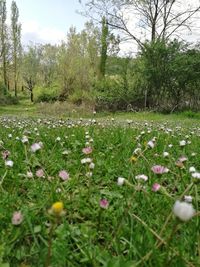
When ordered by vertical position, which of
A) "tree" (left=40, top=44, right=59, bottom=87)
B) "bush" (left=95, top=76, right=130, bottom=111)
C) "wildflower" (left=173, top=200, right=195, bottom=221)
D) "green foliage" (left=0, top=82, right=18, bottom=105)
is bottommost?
"green foliage" (left=0, top=82, right=18, bottom=105)

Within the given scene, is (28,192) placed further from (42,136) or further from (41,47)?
(41,47)

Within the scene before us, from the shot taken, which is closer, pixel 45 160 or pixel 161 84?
pixel 45 160

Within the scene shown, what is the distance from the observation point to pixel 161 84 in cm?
2364

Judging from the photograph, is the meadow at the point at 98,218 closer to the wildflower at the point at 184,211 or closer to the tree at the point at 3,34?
the wildflower at the point at 184,211

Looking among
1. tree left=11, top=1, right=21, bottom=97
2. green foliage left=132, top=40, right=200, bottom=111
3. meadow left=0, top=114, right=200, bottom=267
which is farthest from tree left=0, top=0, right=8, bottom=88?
meadow left=0, top=114, right=200, bottom=267

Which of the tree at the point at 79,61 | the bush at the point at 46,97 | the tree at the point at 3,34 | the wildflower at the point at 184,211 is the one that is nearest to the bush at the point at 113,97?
the tree at the point at 79,61

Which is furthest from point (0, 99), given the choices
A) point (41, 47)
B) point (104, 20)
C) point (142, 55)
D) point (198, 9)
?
point (41, 47)

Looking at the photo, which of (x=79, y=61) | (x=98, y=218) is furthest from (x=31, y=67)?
(x=98, y=218)

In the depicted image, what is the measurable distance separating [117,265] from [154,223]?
631mm

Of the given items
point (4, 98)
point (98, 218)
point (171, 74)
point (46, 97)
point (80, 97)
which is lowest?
point (4, 98)

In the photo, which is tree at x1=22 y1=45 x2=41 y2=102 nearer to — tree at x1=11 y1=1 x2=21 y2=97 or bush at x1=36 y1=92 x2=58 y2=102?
tree at x1=11 y1=1 x2=21 y2=97

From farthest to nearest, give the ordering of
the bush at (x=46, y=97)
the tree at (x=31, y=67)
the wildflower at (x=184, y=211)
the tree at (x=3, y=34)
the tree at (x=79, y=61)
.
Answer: the tree at (x=31, y=67) → the tree at (x=3, y=34) → the bush at (x=46, y=97) → the tree at (x=79, y=61) → the wildflower at (x=184, y=211)

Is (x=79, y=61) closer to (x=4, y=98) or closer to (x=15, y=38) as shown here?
(x=4, y=98)

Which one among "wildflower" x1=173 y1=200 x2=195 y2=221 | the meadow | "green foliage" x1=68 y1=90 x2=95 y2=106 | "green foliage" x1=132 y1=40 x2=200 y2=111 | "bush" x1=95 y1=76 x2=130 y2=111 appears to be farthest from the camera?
"green foliage" x1=68 y1=90 x2=95 y2=106
